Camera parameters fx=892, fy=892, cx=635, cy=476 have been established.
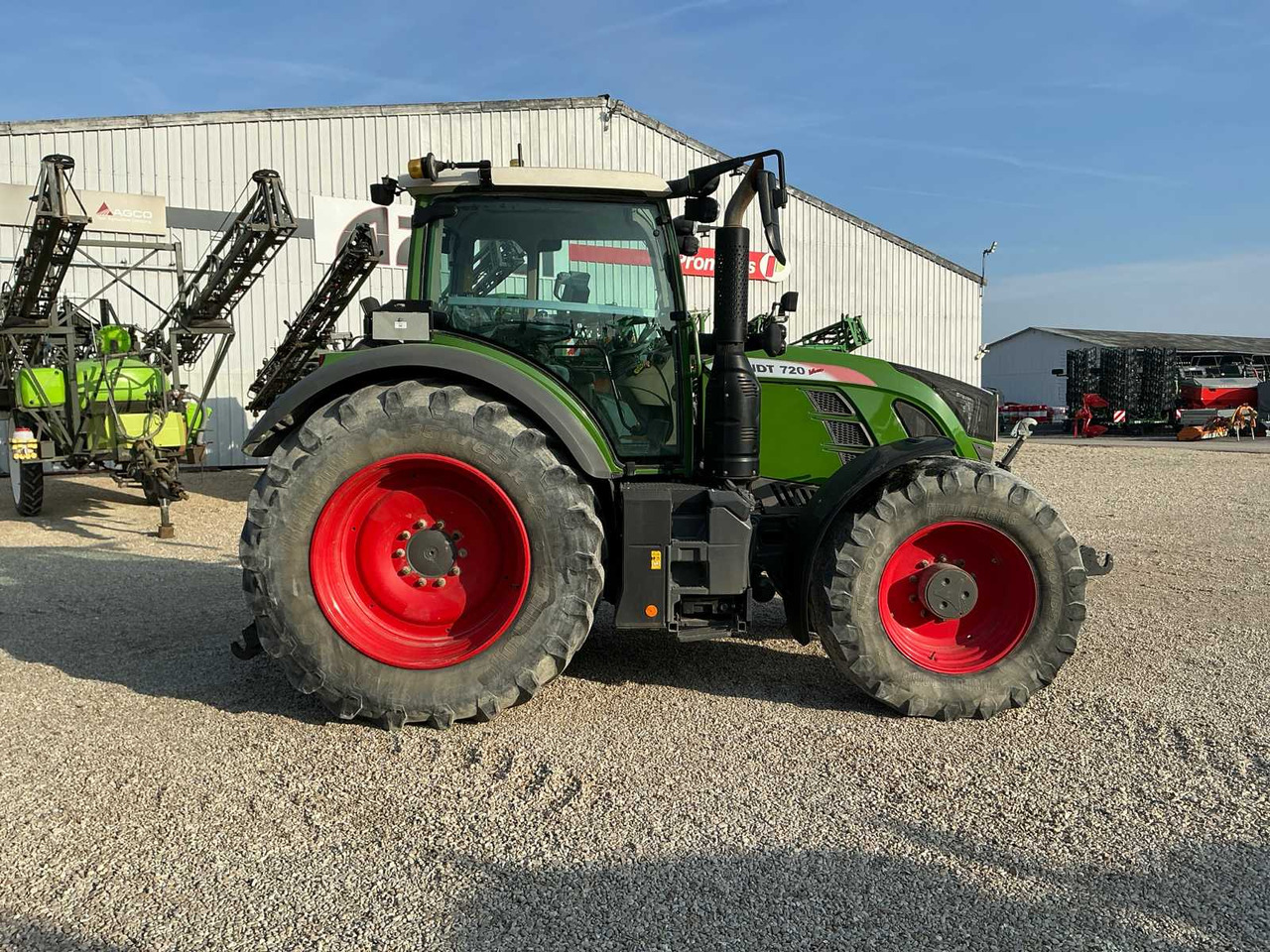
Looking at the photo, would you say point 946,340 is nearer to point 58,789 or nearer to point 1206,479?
point 1206,479

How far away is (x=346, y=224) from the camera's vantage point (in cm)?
1489

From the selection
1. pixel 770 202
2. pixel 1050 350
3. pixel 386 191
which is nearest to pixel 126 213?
pixel 386 191

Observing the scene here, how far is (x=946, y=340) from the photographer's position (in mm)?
20188

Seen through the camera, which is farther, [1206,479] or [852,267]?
[852,267]

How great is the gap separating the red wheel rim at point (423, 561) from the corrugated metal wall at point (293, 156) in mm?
10659

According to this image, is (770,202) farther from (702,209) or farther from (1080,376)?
(1080,376)

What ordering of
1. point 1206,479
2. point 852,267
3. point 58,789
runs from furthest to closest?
1. point 852,267
2. point 1206,479
3. point 58,789

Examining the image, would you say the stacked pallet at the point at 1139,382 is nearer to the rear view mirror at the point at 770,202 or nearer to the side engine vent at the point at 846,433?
the side engine vent at the point at 846,433

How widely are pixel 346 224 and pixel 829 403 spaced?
40.0 ft

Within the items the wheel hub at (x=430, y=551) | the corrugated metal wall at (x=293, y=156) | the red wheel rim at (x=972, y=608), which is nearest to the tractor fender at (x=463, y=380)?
the wheel hub at (x=430, y=551)

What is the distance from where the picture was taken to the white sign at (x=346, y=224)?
14445mm

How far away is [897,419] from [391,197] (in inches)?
113

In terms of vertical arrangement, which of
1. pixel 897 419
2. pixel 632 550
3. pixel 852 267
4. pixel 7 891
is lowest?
pixel 7 891

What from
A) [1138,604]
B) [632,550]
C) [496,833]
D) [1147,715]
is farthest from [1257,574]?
[496,833]
